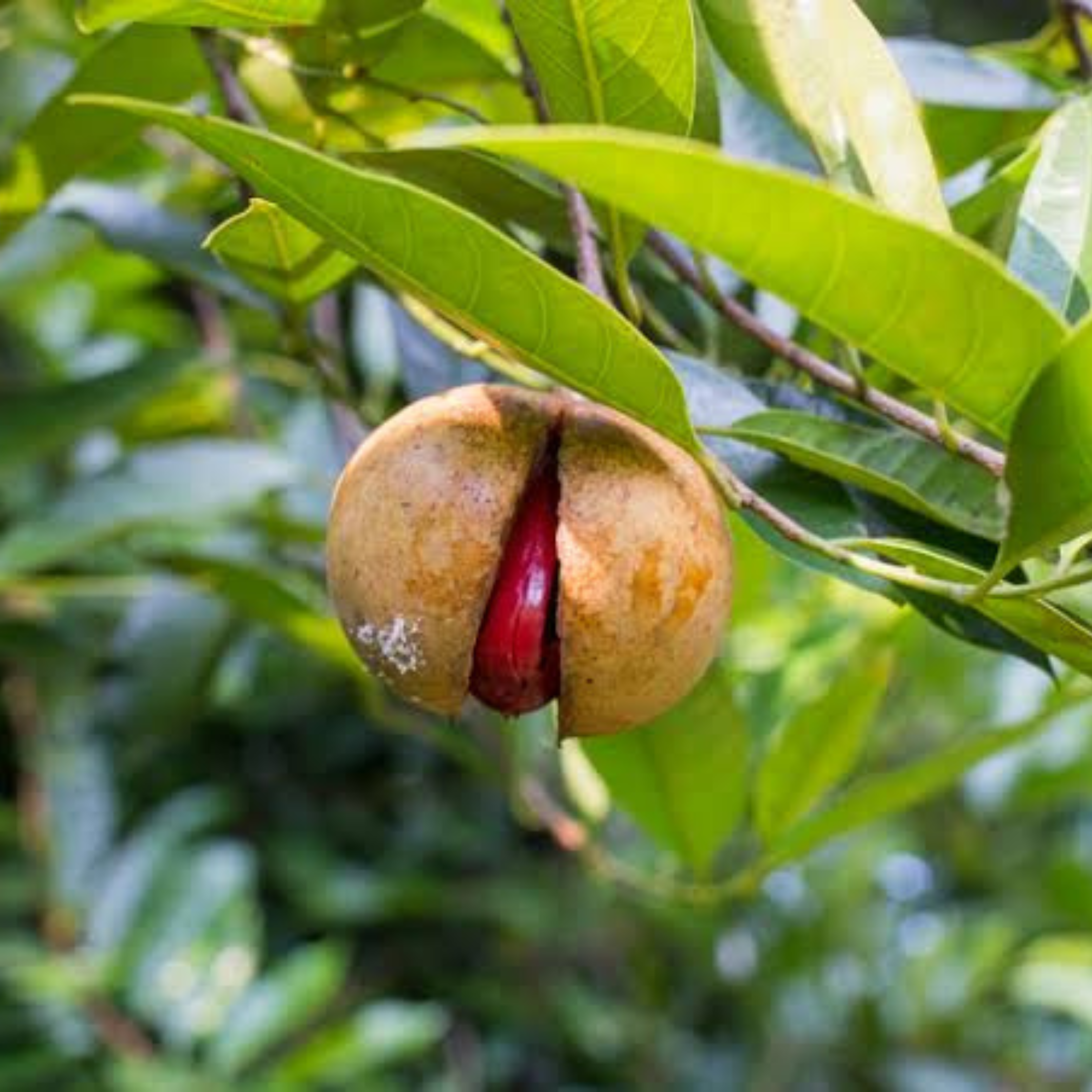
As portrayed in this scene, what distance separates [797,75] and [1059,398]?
26 centimetres

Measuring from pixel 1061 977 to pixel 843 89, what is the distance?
4.40 ft

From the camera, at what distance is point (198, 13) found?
0.70 m

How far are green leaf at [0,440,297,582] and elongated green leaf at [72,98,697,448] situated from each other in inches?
33.4

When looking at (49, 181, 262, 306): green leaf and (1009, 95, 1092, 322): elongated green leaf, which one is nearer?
(1009, 95, 1092, 322): elongated green leaf

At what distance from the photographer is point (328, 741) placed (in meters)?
2.21

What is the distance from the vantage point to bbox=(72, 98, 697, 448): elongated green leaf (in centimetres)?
58

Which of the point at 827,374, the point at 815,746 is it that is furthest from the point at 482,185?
the point at 815,746

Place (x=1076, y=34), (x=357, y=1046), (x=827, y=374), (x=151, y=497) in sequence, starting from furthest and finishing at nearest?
(x=357, y=1046), (x=151, y=497), (x=1076, y=34), (x=827, y=374)

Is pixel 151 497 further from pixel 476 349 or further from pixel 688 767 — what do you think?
pixel 476 349

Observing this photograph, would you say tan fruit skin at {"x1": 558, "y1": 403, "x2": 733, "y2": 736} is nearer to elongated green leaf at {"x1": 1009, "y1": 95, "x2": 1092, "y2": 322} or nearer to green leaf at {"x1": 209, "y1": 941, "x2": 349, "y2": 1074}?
elongated green leaf at {"x1": 1009, "y1": 95, "x2": 1092, "y2": 322}

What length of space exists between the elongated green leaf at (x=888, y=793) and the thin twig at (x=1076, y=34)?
406mm

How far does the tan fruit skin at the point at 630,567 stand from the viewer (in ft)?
2.33

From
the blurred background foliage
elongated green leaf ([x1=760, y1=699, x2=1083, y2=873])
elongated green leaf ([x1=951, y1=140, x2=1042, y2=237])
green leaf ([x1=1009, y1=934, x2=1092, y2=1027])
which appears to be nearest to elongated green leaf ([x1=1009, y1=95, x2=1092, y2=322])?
elongated green leaf ([x1=951, y1=140, x2=1042, y2=237])

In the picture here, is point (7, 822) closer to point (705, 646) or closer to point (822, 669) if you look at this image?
point (822, 669)
